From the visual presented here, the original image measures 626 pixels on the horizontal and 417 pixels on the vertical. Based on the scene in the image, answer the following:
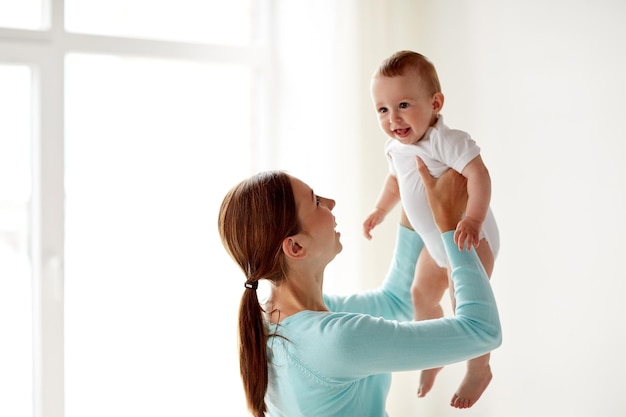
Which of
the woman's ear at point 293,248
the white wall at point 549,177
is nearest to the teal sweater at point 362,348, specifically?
the woman's ear at point 293,248

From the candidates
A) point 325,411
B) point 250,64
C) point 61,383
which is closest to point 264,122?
point 250,64

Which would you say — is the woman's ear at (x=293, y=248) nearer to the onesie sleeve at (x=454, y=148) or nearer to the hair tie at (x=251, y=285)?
the hair tie at (x=251, y=285)

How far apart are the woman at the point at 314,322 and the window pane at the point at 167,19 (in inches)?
58.3

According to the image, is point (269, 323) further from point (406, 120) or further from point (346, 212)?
point (346, 212)

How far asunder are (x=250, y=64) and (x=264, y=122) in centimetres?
24

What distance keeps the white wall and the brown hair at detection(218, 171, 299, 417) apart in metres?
0.89

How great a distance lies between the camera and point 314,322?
154 cm

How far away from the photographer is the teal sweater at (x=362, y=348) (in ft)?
4.82

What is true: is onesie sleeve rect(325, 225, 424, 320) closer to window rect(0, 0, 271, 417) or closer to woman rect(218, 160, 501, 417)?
woman rect(218, 160, 501, 417)

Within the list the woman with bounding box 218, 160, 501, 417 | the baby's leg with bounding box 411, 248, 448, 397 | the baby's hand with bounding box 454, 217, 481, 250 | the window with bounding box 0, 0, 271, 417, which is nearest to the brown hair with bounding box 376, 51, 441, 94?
the woman with bounding box 218, 160, 501, 417

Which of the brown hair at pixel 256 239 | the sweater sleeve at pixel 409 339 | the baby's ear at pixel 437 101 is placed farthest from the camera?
the baby's ear at pixel 437 101

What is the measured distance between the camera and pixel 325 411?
62.4 inches

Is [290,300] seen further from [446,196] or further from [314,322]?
[446,196]

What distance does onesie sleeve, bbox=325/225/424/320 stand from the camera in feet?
6.26
